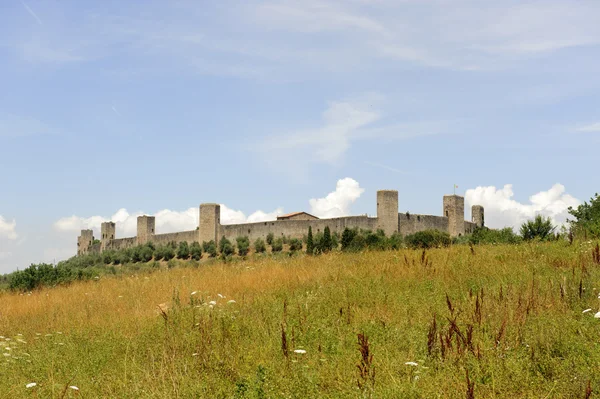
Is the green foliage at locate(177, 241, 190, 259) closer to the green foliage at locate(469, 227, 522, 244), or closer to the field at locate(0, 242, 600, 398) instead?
the green foliage at locate(469, 227, 522, 244)

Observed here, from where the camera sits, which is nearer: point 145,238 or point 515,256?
point 515,256

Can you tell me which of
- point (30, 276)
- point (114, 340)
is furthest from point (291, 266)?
point (30, 276)

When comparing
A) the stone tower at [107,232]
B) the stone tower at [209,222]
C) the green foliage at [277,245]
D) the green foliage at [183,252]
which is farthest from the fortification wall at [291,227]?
the stone tower at [107,232]

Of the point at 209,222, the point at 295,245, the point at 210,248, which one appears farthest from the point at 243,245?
the point at 295,245

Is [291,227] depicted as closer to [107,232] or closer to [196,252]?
[196,252]

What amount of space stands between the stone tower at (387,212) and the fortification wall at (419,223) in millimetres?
879

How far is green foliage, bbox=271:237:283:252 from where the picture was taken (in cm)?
4848

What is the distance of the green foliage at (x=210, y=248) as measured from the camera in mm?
52125

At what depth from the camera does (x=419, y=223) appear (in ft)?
162

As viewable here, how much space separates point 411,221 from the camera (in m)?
48.8

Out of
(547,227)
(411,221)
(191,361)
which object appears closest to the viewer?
(191,361)

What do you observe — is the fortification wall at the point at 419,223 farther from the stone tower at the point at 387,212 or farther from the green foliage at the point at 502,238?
the green foliage at the point at 502,238

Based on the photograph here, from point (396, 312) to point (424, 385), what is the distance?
2.25m

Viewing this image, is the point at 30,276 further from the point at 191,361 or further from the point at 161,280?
the point at 191,361
